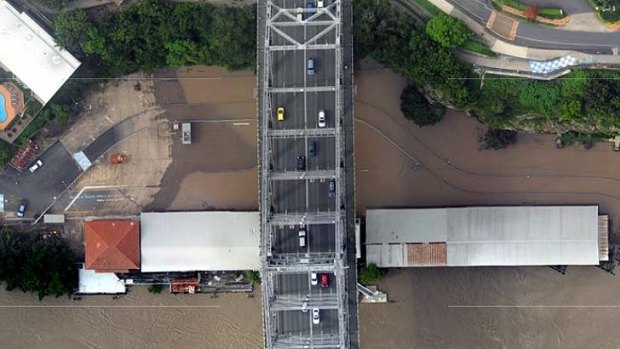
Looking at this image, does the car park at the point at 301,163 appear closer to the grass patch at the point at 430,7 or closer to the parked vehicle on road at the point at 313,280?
the parked vehicle on road at the point at 313,280

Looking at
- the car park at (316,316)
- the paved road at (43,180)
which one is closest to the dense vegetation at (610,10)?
the car park at (316,316)

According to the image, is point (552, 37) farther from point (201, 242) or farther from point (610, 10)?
point (201, 242)

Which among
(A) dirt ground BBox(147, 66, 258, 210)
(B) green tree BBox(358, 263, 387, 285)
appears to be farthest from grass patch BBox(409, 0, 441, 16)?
(B) green tree BBox(358, 263, 387, 285)

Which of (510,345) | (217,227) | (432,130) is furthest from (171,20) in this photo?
(510,345)

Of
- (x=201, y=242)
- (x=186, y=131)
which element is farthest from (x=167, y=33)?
(x=201, y=242)

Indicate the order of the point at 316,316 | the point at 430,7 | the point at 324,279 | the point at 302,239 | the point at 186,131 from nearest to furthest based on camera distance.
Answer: the point at 316,316
the point at 324,279
the point at 302,239
the point at 430,7
the point at 186,131

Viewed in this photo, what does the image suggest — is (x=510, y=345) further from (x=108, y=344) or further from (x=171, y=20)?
(x=171, y=20)
